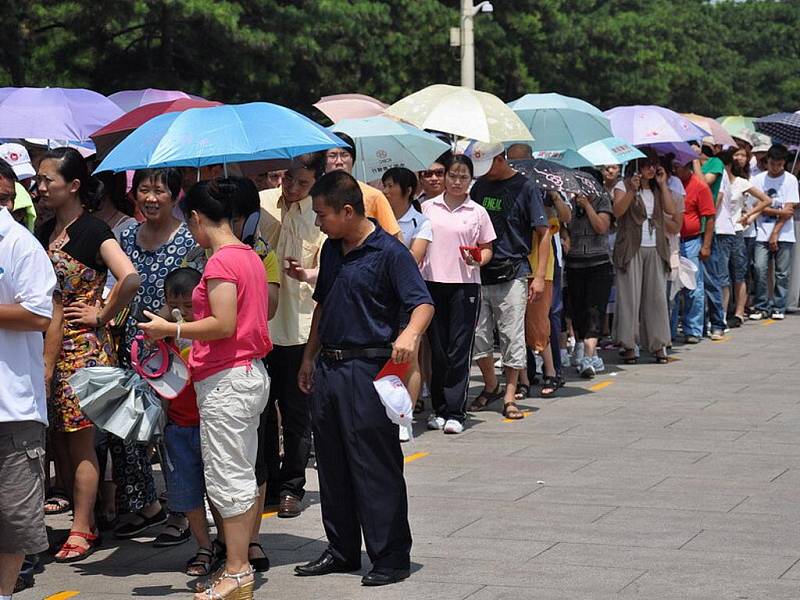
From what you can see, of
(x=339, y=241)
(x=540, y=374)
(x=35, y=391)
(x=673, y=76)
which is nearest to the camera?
(x=35, y=391)

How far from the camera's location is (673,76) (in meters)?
41.1

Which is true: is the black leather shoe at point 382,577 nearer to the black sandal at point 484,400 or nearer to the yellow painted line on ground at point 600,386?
the black sandal at point 484,400

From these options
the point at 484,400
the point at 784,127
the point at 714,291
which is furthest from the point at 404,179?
the point at 784,127

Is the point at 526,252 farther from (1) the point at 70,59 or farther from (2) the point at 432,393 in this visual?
(1) the point at 70,59

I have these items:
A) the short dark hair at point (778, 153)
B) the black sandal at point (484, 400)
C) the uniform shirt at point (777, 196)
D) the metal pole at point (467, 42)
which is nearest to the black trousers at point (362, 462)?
the black sandal at point (484, 400)

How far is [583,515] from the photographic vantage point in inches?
295

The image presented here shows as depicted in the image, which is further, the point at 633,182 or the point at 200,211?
the point at 633,182

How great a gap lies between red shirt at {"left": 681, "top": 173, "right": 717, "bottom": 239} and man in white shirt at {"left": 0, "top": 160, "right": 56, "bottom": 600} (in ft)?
31.8

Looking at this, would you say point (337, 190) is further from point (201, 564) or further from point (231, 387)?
point (201, 564)

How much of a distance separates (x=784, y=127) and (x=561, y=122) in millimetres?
7008

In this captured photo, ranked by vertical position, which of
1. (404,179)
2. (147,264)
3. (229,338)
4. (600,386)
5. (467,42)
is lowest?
(600,386)

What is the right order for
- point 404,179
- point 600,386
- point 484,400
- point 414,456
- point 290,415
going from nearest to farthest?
point 290,415 < point 414,456 < point 404,179 < point 484,400 < point 600,386

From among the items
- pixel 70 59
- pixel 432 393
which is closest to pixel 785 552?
pixel 432 393

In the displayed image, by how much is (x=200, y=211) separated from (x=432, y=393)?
4577 mm
